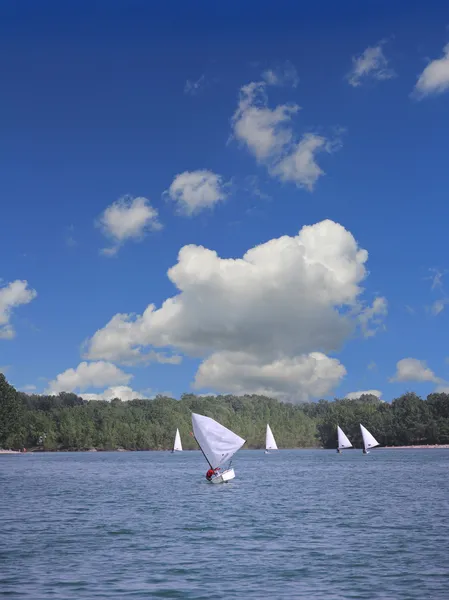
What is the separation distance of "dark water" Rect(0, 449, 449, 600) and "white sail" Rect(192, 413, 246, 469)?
7070 mm

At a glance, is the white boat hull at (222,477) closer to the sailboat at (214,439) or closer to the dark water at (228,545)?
the sailboat at (214,439)

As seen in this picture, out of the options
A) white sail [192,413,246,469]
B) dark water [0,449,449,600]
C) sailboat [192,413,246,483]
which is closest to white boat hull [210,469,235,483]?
sailboat [192,413,246,483]

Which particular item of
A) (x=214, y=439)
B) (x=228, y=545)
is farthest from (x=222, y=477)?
(x=228, y=545)

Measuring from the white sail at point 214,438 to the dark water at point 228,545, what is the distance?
7.07 m

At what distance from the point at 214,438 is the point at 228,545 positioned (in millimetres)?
39844

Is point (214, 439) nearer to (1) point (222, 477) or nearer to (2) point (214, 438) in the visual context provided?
(2) point (214, 438)

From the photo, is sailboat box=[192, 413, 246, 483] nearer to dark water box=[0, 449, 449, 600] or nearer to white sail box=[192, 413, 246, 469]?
white sail box=[192, 413, 246, 469]

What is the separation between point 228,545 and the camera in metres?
39.0

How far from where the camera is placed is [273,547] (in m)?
37.6

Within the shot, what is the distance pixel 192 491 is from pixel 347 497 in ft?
65.8

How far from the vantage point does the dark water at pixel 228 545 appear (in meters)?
27.6

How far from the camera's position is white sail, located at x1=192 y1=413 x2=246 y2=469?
78375 millimetres

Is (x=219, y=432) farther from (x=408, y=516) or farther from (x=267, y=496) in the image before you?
(x=408, y=516)

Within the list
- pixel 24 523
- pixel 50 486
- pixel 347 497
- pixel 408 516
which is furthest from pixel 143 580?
pixel 50 486
